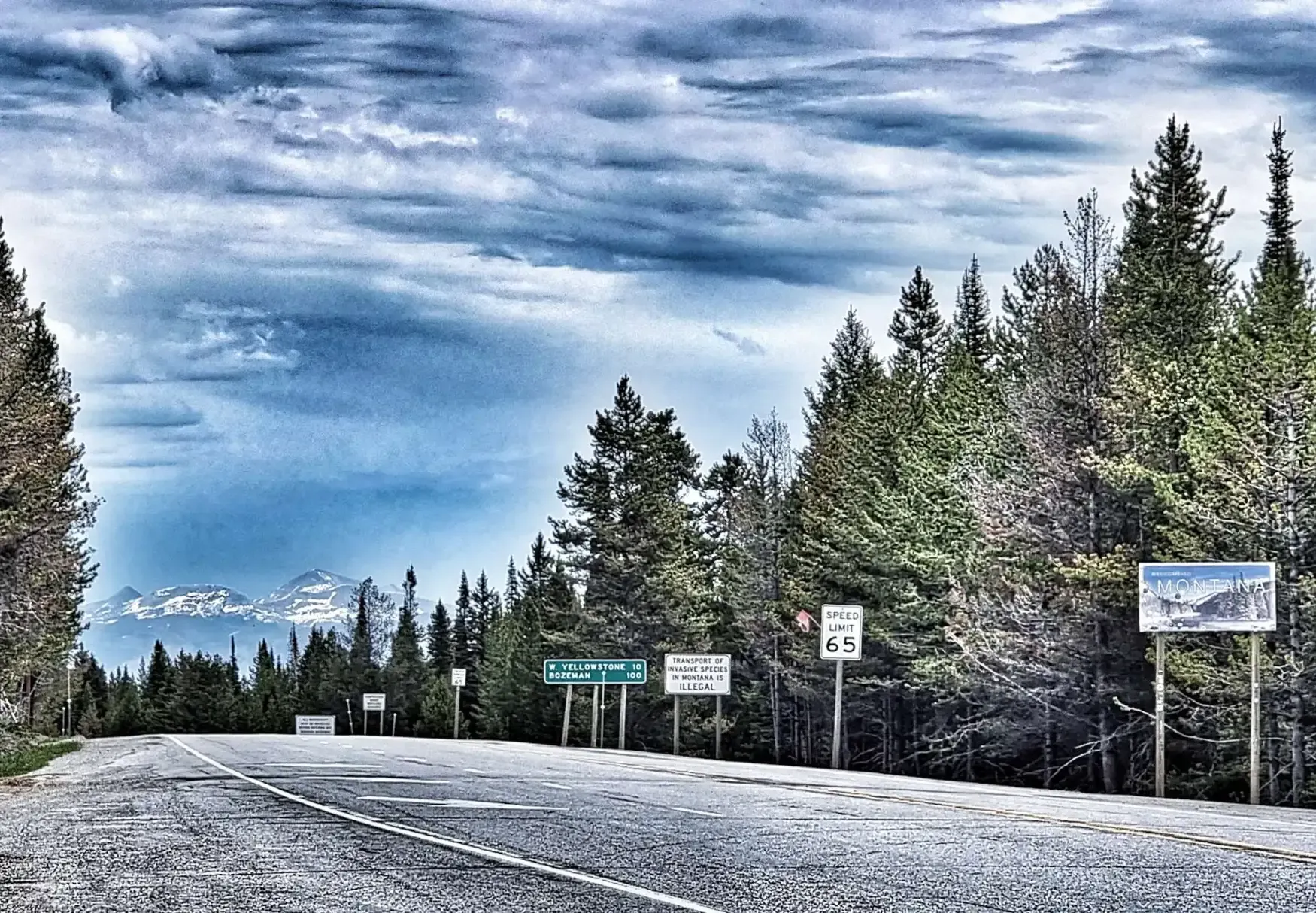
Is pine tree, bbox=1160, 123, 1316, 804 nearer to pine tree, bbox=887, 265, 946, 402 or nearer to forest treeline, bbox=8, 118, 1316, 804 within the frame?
forest treeline, bbox=8, 118, 1316, 804

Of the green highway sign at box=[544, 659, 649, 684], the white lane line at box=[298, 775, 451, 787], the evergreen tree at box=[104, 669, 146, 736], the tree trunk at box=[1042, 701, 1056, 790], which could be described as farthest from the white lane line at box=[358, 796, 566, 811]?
the evergreen tree at box=[104, 669, 146, 736]

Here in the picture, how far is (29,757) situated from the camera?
3794 cm

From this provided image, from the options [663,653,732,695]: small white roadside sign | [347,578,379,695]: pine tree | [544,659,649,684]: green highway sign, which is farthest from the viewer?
[347,578,379,695]: pine tree

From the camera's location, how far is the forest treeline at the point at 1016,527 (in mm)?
29531

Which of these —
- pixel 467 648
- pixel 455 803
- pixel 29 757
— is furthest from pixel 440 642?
pixel 455 803

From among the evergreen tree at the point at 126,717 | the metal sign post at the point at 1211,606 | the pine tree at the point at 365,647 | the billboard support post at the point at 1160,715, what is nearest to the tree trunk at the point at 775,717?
the billboard support post at the point at 1160,715

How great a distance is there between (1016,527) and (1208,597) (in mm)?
9135

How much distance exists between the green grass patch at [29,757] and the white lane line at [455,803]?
12.8m

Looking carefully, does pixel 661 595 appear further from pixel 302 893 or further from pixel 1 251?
pixel 302 893

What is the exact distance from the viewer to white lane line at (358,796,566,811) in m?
15.8

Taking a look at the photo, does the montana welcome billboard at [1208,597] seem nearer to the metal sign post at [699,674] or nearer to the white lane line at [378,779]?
the white lane line at [378,779]

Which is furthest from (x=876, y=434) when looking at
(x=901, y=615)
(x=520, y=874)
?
(x=520, y=874)

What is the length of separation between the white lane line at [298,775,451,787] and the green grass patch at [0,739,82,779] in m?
8.24

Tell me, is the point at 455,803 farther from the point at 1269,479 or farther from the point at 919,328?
the point at 919,328
